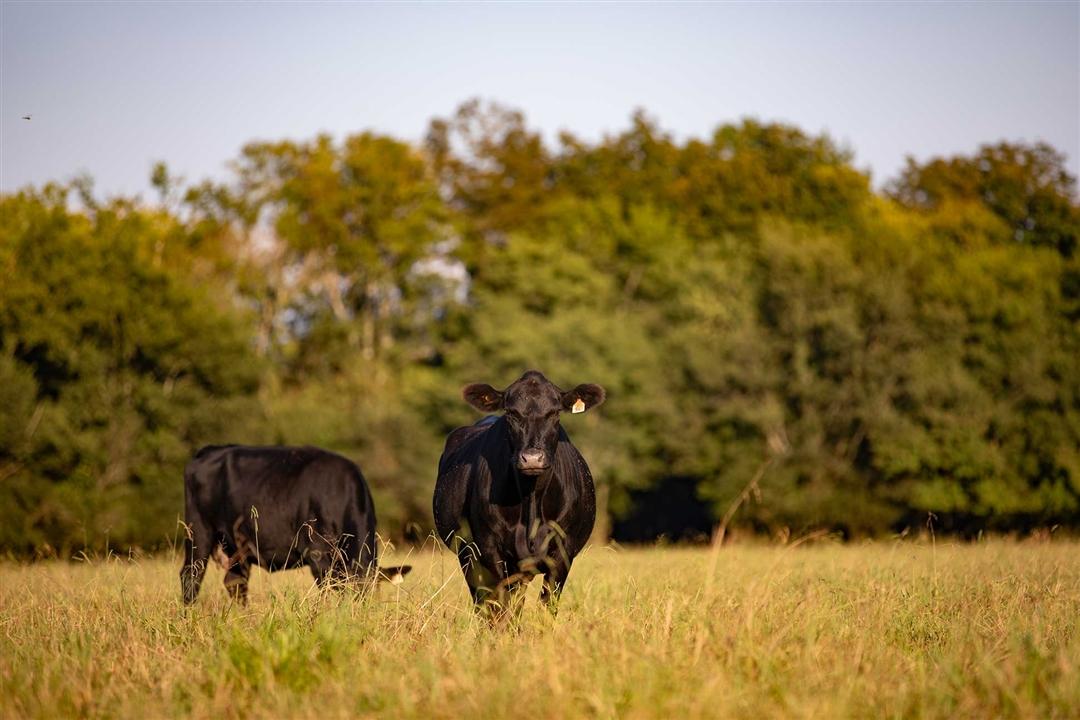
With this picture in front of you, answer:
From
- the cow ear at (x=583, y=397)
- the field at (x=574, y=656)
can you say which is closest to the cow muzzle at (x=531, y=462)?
the field at (x=574, y=656)

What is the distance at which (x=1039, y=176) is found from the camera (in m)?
48.7

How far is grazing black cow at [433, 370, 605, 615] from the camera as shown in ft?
27.0

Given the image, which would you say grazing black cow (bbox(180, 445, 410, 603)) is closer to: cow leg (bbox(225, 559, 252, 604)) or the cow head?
cow leg (bbox(225, 559, 252, 604))

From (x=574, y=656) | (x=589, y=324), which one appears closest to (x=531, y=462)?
(x=574, y=656)

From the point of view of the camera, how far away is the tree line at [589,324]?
37.0m

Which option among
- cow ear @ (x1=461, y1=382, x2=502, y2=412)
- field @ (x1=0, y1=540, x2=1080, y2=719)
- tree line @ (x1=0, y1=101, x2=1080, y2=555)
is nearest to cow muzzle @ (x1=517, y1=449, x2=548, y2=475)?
field @ (x1=0, y1=540, x2=1080, y2=719)

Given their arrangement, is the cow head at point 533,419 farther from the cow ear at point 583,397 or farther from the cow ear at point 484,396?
the cow ear at point 484,396

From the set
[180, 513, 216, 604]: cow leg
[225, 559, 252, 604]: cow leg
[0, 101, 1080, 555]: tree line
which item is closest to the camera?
[180, 513, 216, 604]: cow leg

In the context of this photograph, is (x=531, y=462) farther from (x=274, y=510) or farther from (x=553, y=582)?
(x=274, y=510)

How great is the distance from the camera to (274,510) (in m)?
11.9

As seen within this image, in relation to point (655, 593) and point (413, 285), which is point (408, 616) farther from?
point (413, 285)

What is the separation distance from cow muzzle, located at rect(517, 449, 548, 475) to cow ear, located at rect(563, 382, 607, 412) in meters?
0.98

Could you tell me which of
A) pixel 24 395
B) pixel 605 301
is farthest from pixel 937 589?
pixel 605 301

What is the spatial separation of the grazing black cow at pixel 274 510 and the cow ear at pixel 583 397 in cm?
273
